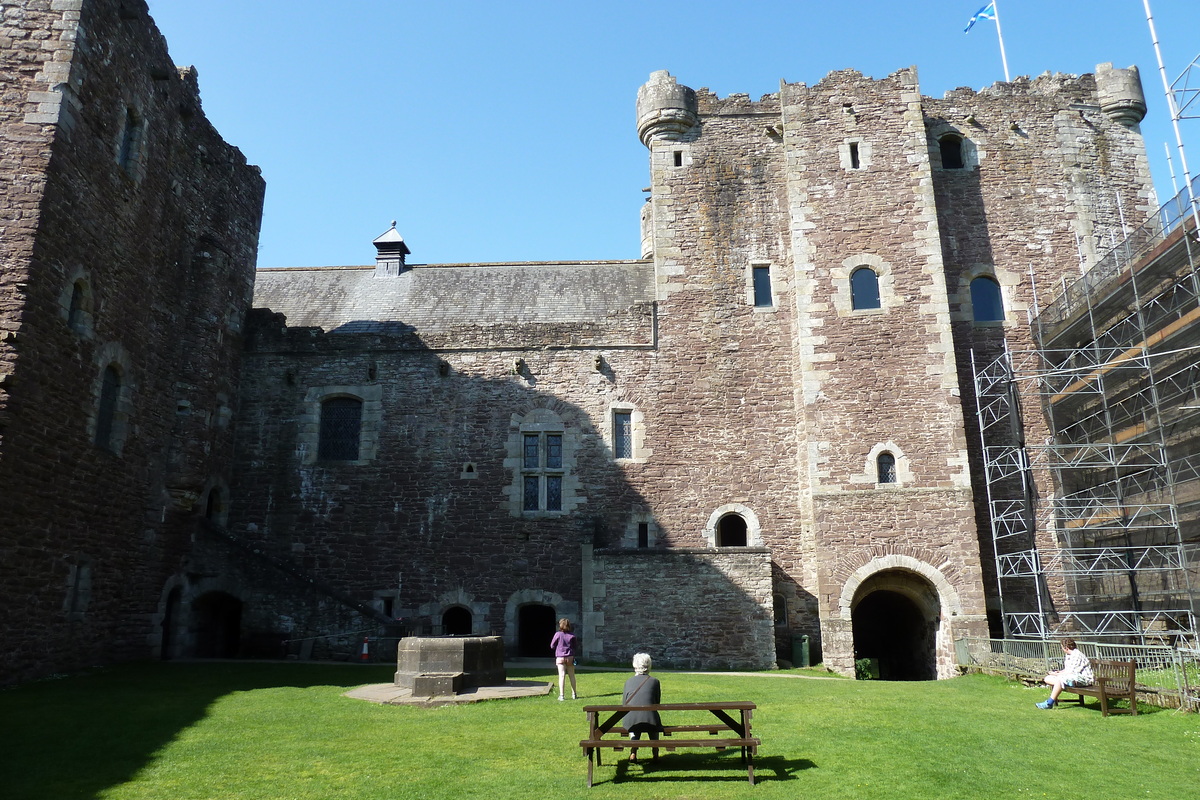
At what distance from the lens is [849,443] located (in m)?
18.2

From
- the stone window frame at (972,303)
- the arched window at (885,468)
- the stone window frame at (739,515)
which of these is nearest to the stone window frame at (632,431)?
the stone window frame at (739,515)

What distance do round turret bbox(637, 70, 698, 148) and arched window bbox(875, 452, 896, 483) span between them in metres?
10.1

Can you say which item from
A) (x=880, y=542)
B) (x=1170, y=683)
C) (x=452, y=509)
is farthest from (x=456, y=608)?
(x=1170, y=683)

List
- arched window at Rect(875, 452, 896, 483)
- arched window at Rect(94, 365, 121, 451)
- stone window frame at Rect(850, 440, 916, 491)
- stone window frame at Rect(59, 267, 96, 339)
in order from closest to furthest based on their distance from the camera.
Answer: stone window frame at Rect(59, 267, 96, 339) → arched window at Rect(94, 365, 121, 451) → stone window frame at Rect(850, 440, 916, 491) → arched window at Rect(875, 452, 896, 483)

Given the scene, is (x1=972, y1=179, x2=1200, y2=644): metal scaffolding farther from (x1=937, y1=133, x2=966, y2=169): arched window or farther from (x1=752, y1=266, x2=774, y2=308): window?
(x1=752, y1=266, x2=774, y2=308): window

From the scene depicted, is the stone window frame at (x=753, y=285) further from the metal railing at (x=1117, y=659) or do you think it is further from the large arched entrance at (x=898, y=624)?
the metal railing at (x=1117, y=659)

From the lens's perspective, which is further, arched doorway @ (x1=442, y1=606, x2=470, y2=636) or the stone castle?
arched doorway @ (x1=442, y1=606, x2=470, y2=636)

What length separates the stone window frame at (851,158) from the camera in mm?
20391

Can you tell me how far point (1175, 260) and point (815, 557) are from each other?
899 cm

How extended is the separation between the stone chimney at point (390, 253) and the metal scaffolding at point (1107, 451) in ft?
52.9

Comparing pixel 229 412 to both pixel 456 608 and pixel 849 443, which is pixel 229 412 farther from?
pixel 849 443

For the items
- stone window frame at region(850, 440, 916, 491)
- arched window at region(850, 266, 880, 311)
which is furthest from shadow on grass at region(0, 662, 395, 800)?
arched window at region(850, 266, 880, 311)

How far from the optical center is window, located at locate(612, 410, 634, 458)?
20.4 m

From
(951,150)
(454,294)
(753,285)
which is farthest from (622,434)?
(951,150)
